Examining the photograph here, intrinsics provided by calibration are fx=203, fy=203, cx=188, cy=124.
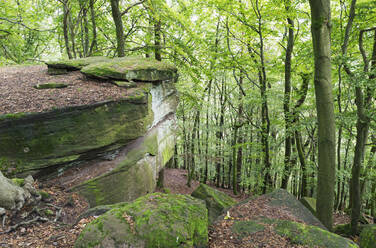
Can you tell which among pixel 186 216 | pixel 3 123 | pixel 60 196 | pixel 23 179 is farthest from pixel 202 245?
pixel 3 123

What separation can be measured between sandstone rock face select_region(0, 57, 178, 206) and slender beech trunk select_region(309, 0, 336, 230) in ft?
16.6

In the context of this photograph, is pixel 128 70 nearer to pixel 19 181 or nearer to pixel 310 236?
pixel 19 181

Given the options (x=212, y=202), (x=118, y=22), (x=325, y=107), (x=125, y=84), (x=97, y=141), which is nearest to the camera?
(x=325, y=107)

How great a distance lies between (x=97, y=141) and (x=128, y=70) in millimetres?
2820

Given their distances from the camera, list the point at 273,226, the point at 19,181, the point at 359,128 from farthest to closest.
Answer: the point at 359,128 → the point at 19,181 → the point at 273,226

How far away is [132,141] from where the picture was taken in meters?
6.76

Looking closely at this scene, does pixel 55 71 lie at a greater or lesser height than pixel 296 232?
greater

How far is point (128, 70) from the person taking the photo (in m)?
7.10

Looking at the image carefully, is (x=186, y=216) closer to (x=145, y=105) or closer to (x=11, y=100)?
(x=145, y=105)

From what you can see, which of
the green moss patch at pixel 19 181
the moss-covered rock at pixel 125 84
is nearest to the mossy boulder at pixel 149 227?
the green moss patch at pixel 19 181

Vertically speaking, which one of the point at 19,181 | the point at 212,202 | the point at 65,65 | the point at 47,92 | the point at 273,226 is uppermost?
the point at 65,65

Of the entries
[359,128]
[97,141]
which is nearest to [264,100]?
[359,128]

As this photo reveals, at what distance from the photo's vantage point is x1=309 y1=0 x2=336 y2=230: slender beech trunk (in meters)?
5.07

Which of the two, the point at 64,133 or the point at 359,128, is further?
the point at 359,128
